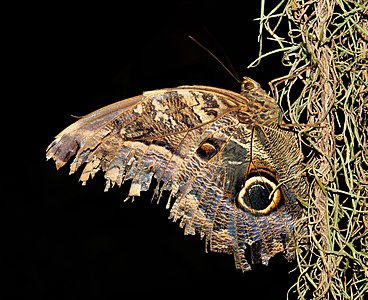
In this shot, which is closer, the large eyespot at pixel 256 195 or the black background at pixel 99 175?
the large eyespot at pixel 256 195

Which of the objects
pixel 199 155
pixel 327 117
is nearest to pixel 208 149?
pixel 199 155

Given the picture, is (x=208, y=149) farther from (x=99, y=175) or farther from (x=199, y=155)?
(x=99, y=175)

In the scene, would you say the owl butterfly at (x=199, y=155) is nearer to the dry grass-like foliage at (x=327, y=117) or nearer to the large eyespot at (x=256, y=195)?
the large eyespot at (x=256, y=195)

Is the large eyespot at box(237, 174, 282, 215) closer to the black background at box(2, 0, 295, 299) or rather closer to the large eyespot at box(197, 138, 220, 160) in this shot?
the large eyespot at box(197, 138, 220, 160)

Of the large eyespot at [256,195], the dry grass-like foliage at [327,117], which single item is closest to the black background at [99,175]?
the large eyespot at [256,195]

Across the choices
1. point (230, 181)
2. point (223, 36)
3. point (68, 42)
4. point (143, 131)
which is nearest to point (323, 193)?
point (230, 181)
